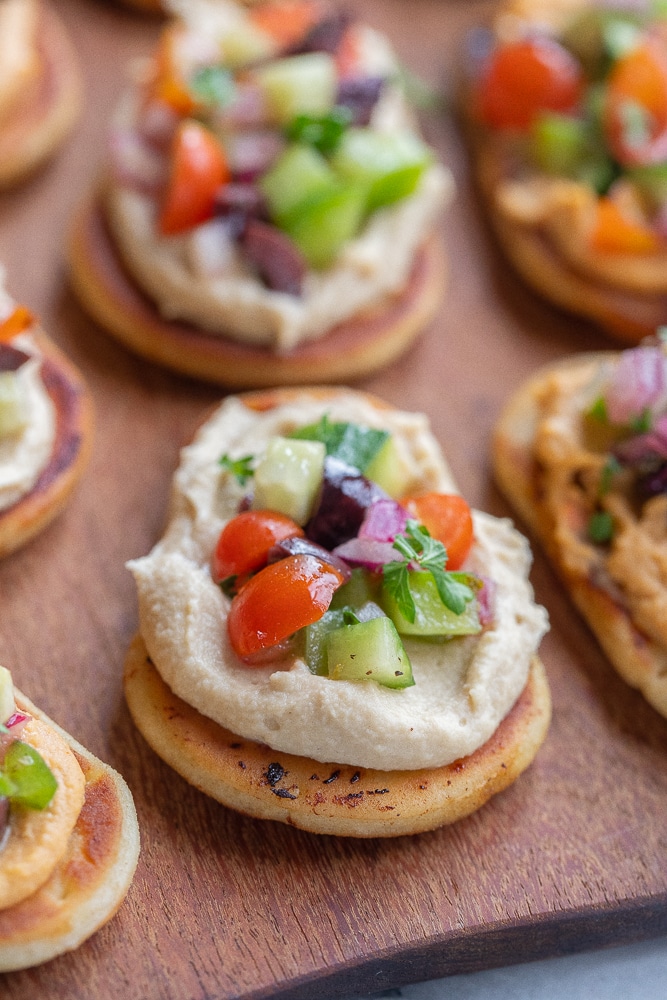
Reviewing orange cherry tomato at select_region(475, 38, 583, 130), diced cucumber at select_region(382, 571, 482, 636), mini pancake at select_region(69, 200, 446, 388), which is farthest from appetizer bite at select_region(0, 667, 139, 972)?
orange cherry tomato at select_region(475, 38, 583, 130)

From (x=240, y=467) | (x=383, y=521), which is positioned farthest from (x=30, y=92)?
(x=383, y=521)

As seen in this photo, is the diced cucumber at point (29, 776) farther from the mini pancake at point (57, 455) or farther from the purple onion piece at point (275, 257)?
the purple onion piece at point (275, 257)

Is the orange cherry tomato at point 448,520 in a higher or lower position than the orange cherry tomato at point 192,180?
lower

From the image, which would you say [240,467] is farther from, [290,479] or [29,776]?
[29,776]

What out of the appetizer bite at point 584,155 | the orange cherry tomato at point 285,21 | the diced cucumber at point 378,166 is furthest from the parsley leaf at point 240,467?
the orange cherry tomato at point 285,21

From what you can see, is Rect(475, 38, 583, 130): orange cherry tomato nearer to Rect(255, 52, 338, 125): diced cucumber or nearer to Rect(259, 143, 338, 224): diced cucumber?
Rect(255, 52, 338, 125): diced cucumber

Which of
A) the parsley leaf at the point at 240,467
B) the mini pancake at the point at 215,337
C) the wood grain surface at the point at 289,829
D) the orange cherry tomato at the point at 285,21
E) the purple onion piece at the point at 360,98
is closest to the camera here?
the wood grain surface at the point at 289,829

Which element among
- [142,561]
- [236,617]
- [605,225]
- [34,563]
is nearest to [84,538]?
[34,563]
